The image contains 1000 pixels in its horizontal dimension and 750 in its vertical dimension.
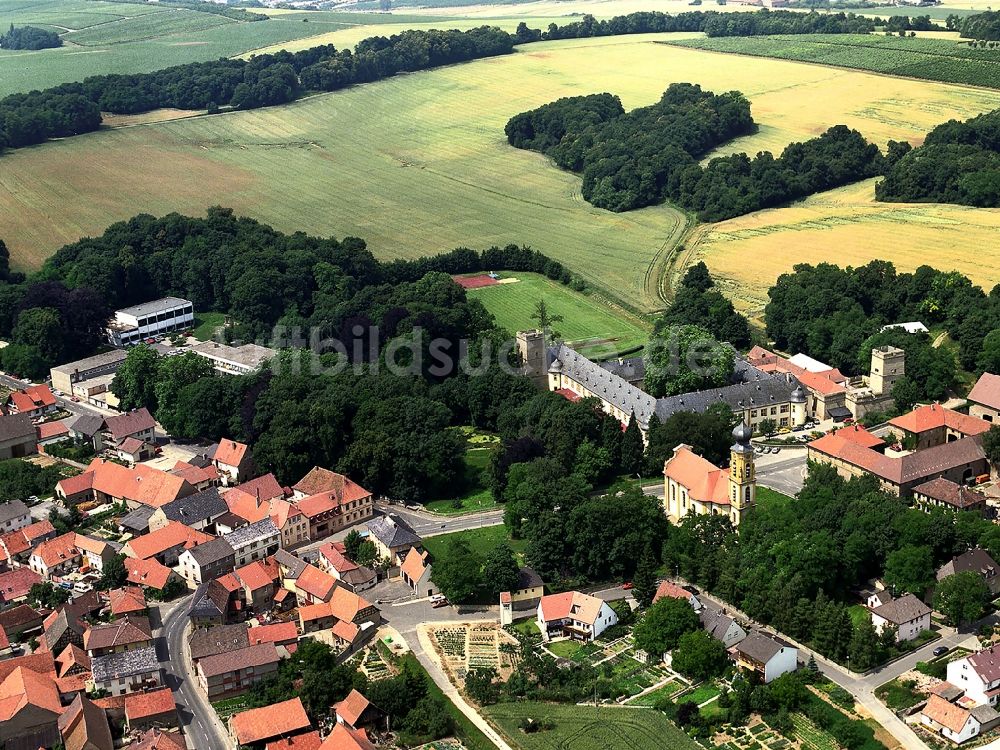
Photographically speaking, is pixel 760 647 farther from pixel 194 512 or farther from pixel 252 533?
pixel 194 512

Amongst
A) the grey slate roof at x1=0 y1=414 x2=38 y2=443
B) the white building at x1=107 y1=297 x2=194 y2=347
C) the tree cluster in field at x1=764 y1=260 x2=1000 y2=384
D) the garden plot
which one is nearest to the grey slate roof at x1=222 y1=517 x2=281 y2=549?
the garden plot

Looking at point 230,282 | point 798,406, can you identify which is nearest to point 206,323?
point 230,282

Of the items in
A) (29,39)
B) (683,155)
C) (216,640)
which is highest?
(29,39)

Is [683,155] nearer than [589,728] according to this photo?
No

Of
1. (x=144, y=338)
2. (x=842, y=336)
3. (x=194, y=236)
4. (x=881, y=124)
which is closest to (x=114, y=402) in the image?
(x=144, y=338)

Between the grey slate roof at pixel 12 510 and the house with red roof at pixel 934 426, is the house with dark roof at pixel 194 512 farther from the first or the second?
the house with red roof at pixel 934 426

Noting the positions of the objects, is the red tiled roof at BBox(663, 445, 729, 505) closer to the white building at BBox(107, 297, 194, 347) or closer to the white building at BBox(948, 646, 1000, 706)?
the white building at BBox(948, 646, 1000, 706)
